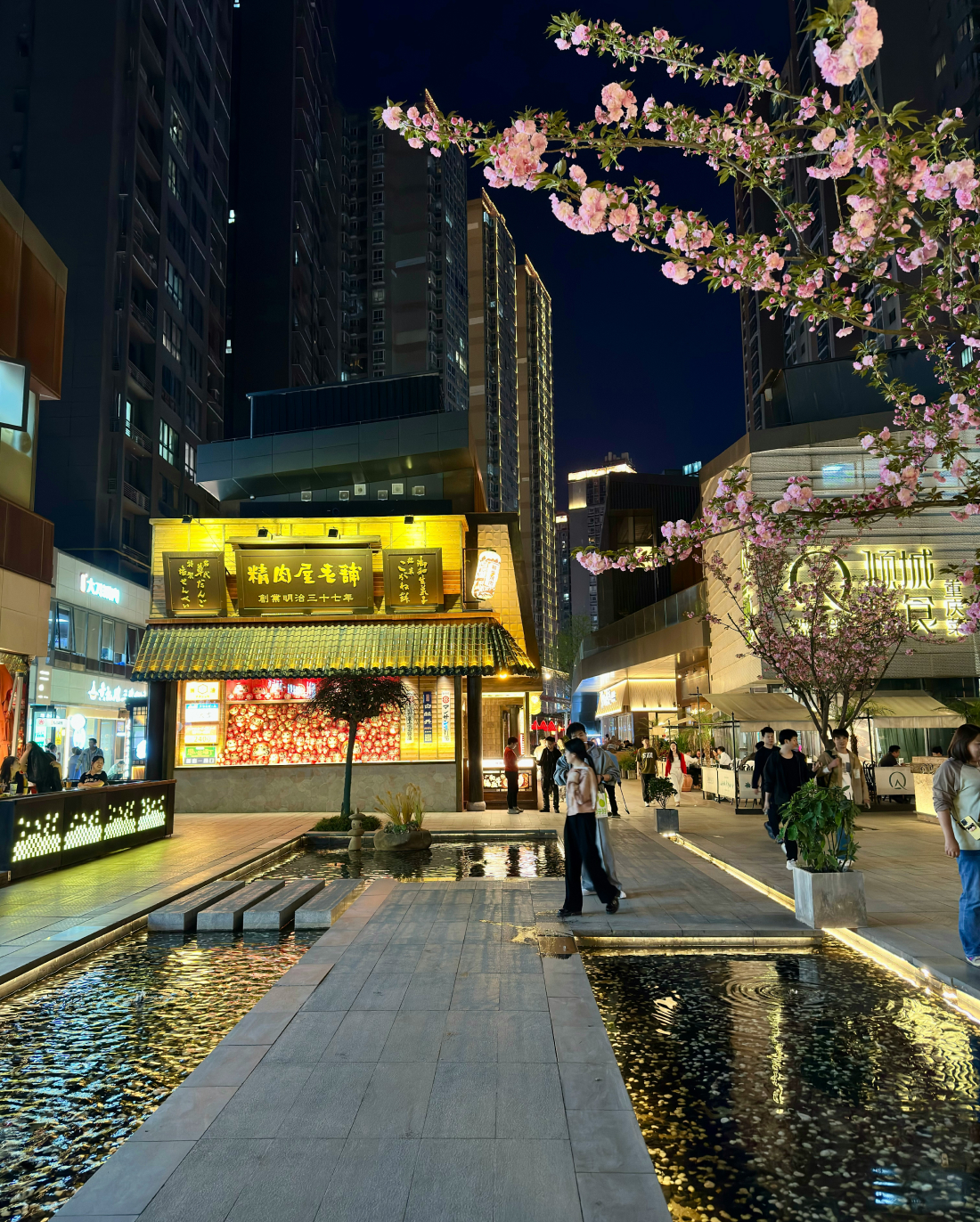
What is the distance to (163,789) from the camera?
57.0 ft

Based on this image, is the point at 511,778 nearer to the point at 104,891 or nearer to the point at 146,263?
the point at 104,891

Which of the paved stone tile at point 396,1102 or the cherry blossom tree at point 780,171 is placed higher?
the cherry blossom tree at point 780,171

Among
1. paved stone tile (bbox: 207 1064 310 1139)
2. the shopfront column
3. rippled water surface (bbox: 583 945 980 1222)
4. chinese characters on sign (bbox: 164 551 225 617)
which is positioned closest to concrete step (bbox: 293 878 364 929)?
rippled water surface (bbox: 583 945 980 1222)

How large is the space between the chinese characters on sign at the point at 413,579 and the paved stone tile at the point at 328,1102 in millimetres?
16936

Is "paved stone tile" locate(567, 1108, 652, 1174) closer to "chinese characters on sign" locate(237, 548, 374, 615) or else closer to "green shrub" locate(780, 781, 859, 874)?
"green shrub" locate(780, 781, 859, 874)

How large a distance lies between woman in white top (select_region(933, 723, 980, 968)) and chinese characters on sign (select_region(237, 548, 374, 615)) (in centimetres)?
1610

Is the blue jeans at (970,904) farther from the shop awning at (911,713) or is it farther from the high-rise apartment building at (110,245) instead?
the high-rise apartment building at (110,245)

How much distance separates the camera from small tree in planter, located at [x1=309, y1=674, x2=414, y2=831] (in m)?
17.8

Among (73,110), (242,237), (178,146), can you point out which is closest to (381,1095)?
(73,110)

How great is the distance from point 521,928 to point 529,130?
710cm

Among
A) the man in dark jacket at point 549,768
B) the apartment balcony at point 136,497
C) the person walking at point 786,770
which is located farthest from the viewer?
the apartment balcony at point 136,497

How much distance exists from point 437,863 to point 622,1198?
10.9 meters

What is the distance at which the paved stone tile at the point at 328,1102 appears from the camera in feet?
13.4

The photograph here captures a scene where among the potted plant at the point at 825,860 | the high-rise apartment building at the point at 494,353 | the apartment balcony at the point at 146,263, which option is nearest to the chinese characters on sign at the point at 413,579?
the potted plant at the point at 825,860
